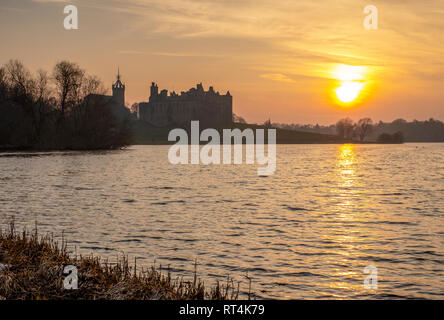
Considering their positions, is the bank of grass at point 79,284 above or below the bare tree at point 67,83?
below

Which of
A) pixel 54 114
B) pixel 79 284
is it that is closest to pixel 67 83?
pixel 54 114

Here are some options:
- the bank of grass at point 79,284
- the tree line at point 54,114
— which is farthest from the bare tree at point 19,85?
the bank of grass at point 79,284

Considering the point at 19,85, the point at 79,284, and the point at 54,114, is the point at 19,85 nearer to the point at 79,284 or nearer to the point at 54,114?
the point at 54,114

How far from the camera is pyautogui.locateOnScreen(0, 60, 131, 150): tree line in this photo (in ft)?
339

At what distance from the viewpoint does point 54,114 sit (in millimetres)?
111250

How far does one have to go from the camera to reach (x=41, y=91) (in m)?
106

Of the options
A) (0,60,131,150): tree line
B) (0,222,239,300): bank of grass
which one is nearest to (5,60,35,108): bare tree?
(0,60,131,150): tree line

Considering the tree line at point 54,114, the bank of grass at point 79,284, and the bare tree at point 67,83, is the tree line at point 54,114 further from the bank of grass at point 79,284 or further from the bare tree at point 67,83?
the bank of grass at point 79,284

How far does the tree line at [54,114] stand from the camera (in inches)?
4070

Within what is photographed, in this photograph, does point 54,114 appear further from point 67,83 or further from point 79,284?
point 79,284

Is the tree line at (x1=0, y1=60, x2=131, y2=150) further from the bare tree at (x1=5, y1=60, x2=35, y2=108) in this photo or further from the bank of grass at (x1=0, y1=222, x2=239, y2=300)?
the bank of grass at (x1=0, y1=222, x2=239, y2=300)

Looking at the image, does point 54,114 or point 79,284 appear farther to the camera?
point 54,114
